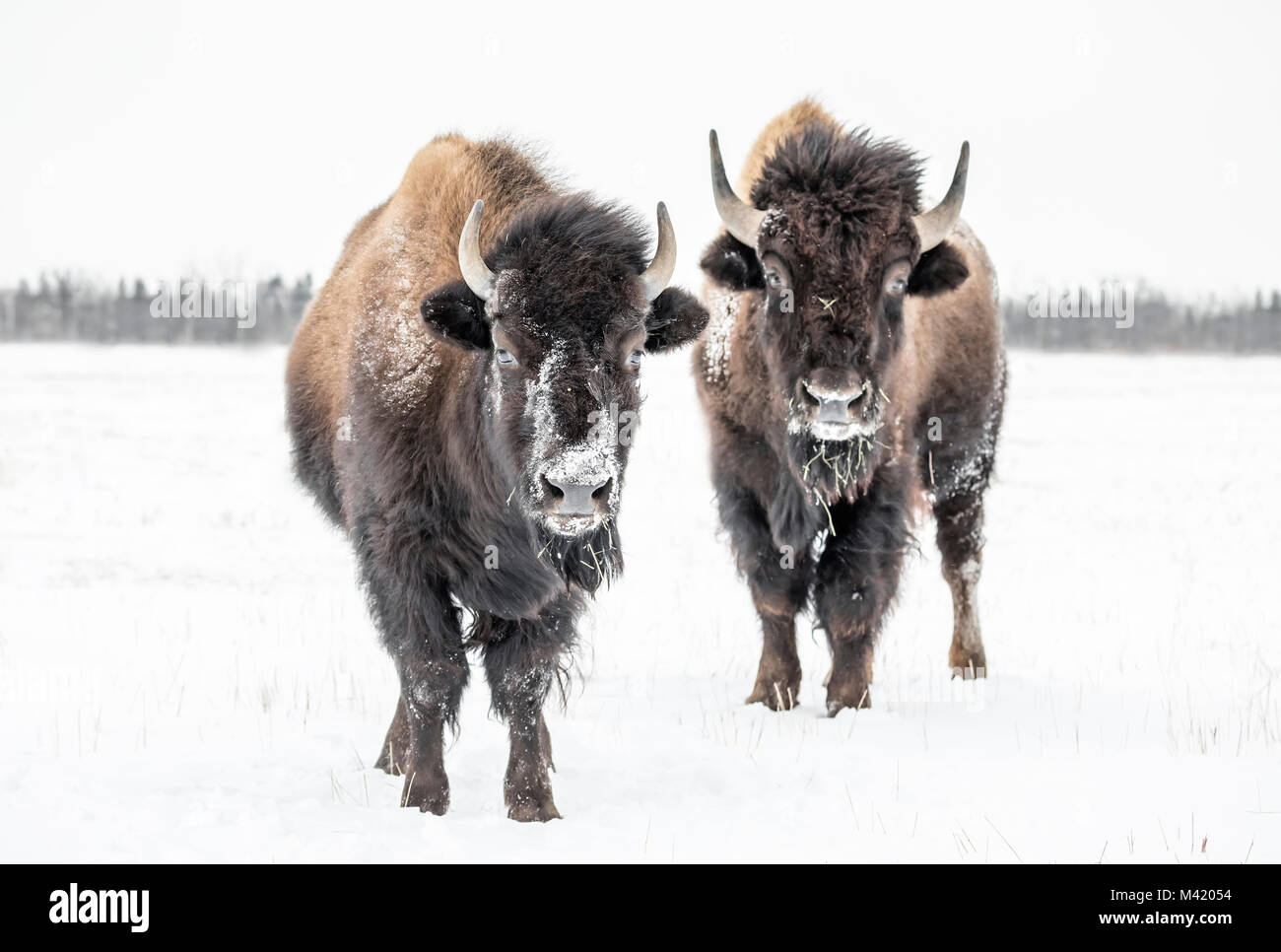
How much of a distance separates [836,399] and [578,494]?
6.99ft

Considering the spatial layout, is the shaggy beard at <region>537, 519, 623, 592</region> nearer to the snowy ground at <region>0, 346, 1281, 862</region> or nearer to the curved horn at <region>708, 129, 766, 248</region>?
the snowy ground at <region>0, 346, 1281, 862</region>

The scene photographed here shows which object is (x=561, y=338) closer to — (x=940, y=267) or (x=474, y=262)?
(x=474, y=262)

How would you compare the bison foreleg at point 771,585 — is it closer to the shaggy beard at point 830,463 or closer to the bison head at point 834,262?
the shaggy beard at point 830,463

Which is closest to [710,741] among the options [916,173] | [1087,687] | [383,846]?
[383,846]

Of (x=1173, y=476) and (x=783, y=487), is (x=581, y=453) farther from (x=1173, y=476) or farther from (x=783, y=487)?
(x=1173, y=476)

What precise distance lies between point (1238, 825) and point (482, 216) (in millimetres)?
4221

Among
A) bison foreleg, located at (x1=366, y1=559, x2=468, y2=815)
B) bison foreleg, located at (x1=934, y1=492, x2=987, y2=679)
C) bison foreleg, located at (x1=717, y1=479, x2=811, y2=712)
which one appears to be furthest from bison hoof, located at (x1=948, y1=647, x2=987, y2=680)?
bison foreleg, located at (x1=366, y1=559, x2=468, y2=815)

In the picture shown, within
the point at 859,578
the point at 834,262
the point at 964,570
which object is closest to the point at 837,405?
the point at 834,262

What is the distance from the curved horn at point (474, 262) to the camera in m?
4.98

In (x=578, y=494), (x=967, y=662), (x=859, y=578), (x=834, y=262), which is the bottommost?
(x=967, y=662)

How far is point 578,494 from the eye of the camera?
4496mm

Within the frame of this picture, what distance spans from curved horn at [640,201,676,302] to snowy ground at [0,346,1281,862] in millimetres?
1673

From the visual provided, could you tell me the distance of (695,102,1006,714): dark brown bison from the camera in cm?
654

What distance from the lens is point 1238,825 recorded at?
→ 4.91m
